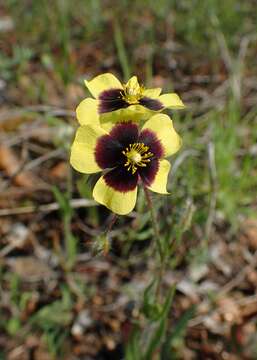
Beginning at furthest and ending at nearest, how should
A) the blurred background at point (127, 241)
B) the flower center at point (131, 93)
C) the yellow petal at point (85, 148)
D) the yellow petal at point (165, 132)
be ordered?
the blurred background at point (127, 241), the flower center at point (131, 93), the yellow petal at point (165, 132), the yellow petal at point (85, 148)

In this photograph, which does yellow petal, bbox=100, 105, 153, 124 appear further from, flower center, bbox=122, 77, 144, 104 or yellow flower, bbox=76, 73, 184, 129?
flower center, bbox=122, 77, 144, 104

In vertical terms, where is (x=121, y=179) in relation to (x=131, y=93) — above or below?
below

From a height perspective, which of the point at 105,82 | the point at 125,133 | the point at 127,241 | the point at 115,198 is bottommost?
the point at 127,241

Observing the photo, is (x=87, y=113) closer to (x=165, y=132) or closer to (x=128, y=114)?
(x=128, y=114)

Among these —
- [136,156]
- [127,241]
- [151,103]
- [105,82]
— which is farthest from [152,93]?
[127,241]

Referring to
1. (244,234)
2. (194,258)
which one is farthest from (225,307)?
(244,234)

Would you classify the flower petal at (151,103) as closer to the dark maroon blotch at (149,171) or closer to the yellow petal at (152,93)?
the yellow petal at (152,93)

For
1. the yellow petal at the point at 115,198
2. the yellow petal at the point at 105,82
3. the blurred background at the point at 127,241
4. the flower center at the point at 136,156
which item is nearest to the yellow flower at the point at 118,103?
the yellow petal at the point at 105,82

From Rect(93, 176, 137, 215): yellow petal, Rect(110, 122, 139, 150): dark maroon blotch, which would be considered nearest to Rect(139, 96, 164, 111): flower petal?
Rect(110, 122, 139, 150): dark maroon blotch
